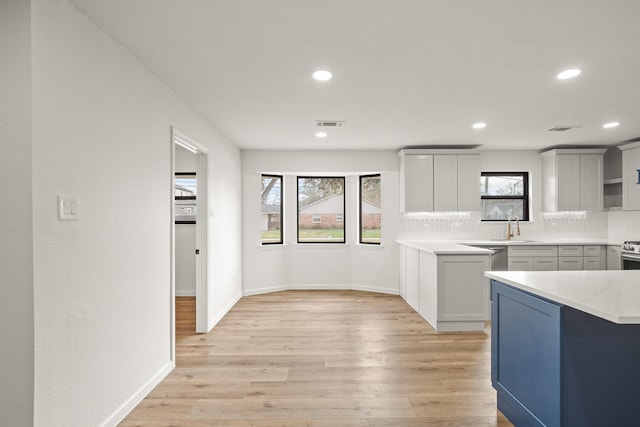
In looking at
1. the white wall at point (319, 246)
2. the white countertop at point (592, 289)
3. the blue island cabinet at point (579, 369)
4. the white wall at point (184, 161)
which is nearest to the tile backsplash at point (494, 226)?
the white wall at point (319, 246)

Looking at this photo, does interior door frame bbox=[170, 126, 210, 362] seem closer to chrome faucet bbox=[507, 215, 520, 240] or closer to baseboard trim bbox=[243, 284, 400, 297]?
baseboard trim bbox=[243, 284, 400, 297]

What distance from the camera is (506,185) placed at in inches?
240

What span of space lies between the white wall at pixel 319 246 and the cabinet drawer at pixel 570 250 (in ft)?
7.84

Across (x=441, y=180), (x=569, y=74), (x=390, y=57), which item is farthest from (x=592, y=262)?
(x=390, y=57)

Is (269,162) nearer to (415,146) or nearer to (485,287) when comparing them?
(415,146)

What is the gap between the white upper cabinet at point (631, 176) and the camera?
16.9 feet

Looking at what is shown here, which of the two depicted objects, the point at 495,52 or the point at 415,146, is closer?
the point at 495,52

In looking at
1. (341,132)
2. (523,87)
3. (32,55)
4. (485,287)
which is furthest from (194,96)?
(485,287)

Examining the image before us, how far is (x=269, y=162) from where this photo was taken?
599 centimetres

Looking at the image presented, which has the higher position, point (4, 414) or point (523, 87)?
point (523, 87)

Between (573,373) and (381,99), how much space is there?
8.43 feet

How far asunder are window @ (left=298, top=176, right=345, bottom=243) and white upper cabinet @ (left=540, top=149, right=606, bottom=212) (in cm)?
345

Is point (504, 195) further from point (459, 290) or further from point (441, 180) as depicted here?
point (459, 290)

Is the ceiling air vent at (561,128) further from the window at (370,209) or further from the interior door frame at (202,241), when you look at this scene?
the interior door frame at (202,241)
